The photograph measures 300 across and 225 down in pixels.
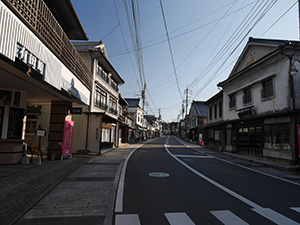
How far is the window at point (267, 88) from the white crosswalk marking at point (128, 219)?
14.8 m

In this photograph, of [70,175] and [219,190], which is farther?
[70,175]

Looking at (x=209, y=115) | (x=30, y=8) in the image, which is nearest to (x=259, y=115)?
(x=209, y=115)

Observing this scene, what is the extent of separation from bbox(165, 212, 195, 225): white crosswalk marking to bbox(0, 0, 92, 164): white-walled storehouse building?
228 inches

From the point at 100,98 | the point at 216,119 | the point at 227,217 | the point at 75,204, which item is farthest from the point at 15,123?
the point at 216,119

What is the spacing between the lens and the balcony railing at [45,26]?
628 cm

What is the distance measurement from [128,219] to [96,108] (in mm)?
16307

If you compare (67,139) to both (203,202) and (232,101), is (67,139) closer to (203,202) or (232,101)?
(203,202)

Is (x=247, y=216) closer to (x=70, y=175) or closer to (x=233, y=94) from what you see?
(x=70, y=175)

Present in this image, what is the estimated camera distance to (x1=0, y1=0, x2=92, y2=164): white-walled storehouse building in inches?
232

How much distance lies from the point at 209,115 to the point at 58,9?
82.3ft

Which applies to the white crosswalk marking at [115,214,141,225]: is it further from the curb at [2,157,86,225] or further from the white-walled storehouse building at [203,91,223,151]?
the white-walled storehouse building at [203,91,223,151]

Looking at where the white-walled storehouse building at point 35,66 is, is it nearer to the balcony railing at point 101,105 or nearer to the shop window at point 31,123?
the shop window at point 31,123

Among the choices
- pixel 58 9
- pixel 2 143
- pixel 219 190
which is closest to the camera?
pixel 219 190

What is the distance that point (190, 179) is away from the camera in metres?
8.16
